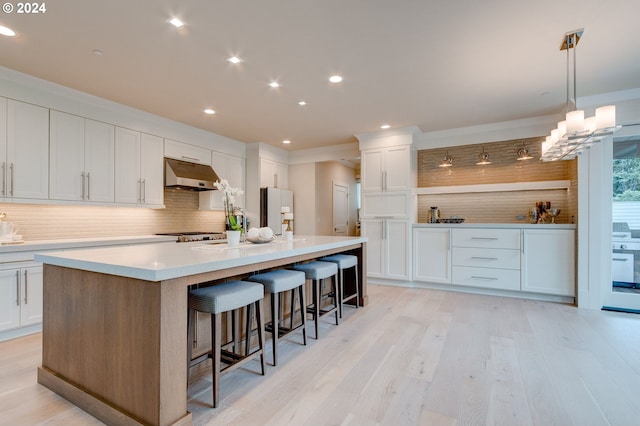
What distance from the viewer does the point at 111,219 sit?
408 centimetres

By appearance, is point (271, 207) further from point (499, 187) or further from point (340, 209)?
point (499, 187)

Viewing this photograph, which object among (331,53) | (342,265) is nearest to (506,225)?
(342,265)

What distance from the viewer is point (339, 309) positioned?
10.8 ft

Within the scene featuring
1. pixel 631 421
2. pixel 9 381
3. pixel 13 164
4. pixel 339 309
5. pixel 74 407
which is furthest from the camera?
pixel 339 309

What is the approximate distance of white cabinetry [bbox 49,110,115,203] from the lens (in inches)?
131

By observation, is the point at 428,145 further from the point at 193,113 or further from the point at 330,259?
the point at 193,113

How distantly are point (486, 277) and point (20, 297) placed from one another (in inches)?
207

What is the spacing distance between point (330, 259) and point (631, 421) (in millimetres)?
2416

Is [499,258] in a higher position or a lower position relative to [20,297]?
higher

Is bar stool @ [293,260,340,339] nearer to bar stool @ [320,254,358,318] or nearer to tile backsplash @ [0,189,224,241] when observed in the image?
bar stool @ [320,254,358,318]

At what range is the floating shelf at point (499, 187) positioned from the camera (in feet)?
14.4

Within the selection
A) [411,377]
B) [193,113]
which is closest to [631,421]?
[411,377]

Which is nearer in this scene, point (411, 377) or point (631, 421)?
point (631, 421)

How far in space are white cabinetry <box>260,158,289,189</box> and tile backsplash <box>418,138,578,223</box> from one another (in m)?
2.62
